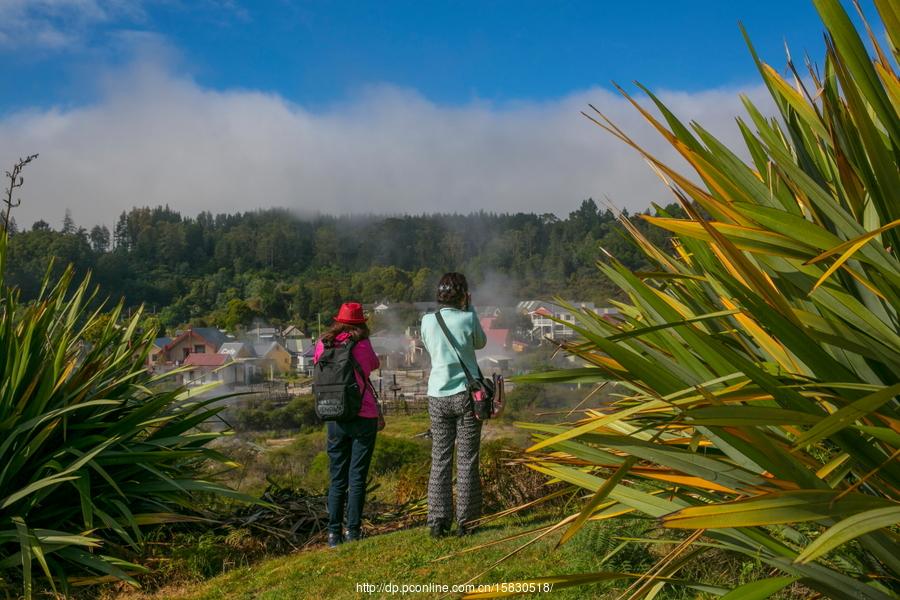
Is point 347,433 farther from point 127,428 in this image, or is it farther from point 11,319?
point 11,319

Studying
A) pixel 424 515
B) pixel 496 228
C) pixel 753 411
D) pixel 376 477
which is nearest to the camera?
pixel 753 411

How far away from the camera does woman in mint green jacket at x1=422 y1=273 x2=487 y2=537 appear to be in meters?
4.61

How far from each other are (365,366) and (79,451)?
174 centimetres

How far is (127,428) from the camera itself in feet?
14.7

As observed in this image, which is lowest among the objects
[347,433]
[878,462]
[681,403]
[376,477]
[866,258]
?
[376,477]

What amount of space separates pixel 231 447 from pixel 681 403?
715cm

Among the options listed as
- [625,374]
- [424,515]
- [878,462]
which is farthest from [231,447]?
[878,462]

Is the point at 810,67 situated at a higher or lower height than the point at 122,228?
lower

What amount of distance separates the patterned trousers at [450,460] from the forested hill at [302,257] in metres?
15.4

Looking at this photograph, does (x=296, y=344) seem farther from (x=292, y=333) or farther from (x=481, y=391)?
(x=481, y=391)

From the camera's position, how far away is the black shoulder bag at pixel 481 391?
14.9 feet

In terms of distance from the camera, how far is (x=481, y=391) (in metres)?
4.54

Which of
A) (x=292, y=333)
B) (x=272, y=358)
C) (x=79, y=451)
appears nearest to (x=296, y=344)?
(x=292, y=333)

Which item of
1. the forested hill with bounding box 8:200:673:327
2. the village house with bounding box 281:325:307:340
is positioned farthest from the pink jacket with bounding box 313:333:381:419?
the village house with bounding box 281:325:307:340
